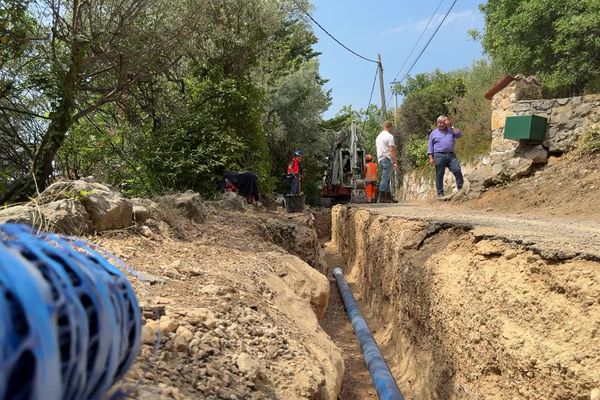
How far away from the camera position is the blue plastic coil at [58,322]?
42.4 inches

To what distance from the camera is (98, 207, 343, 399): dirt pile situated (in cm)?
232

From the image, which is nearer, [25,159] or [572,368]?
[572,368]

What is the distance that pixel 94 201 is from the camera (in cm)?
436

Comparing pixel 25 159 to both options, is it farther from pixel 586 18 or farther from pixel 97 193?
pixel 586 18

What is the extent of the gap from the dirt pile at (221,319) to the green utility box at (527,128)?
5319mm

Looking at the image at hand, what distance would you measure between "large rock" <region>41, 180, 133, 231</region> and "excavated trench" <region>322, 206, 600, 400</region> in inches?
101

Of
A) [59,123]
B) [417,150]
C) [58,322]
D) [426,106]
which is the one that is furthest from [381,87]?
[58,322]

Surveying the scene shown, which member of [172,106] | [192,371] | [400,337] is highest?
[172,106]

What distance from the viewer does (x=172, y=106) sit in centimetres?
1035

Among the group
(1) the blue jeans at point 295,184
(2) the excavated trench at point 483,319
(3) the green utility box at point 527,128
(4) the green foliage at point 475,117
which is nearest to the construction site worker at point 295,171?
(1) the blue jeans at point 295,184

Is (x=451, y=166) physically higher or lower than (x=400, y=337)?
higher

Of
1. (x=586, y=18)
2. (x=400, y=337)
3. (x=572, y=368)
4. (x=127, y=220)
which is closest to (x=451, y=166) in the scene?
(x=400, y=337)

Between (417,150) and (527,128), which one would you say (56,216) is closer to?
(527,128)

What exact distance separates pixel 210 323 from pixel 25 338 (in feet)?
5.85
